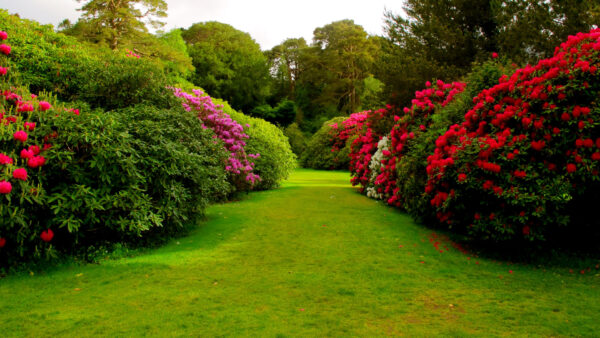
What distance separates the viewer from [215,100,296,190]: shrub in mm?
13406

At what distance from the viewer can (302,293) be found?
4176 mm

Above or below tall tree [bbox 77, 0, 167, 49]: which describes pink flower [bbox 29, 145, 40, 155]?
below

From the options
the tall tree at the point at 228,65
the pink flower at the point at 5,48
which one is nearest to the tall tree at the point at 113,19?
the tall tree at the point at 228,65

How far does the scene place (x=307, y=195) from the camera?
12.5 m

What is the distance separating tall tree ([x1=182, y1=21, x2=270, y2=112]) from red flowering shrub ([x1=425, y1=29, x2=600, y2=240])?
4061 cm

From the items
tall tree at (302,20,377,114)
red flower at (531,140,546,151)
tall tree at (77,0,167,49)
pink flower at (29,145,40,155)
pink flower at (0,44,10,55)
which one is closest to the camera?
pink flower at (29,145,40,155)

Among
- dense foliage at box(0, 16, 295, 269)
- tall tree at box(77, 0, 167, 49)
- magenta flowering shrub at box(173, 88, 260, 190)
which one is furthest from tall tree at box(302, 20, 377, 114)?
dense foliage at box(0, 16, 295, 269)

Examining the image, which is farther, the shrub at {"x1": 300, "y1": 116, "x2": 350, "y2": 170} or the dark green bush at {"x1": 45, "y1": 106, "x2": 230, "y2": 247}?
the shrub at {"x1": 300, "y1": 116, "x2": 350, "y2": 170}

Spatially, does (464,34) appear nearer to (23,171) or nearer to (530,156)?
(530,156)

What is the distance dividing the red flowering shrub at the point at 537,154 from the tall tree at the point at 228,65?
4061 centimetres

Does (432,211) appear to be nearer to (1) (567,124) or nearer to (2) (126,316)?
(1) (567,124)

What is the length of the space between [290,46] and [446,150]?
167 feet

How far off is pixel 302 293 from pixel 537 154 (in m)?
3.62

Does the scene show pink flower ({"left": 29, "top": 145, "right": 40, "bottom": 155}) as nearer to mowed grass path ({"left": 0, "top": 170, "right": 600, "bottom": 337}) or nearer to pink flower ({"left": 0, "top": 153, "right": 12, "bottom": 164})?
pink flower ({"left": 0, "top": 153, "right": 12, "bottom": 164})
